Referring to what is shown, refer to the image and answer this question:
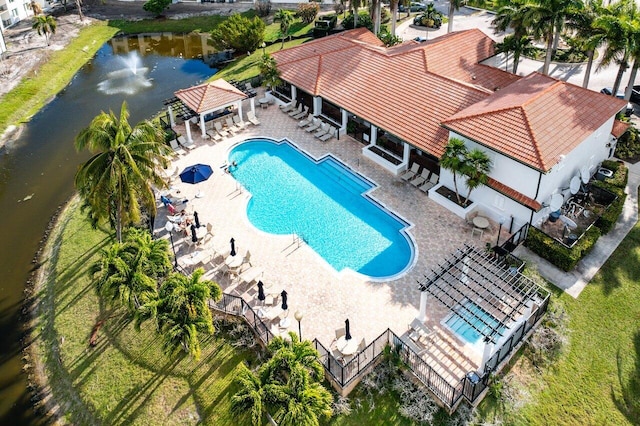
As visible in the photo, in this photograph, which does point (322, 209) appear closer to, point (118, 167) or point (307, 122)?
point (307, 122)

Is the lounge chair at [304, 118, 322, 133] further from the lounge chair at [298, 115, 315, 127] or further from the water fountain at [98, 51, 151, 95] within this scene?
the water fountain at [98, 51, 151, 95]

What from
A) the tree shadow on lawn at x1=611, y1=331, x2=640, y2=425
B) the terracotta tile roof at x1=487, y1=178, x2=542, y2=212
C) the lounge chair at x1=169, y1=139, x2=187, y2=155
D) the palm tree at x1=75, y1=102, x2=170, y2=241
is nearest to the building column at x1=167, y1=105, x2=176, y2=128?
the lounge chair at x1=169, y1=139, x2=187, y2=155

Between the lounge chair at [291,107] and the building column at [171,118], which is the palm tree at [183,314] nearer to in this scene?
the building column at [171,118]

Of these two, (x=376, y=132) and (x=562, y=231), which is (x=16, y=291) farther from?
(x=562, y=231)

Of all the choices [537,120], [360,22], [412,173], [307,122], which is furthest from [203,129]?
[360,22]

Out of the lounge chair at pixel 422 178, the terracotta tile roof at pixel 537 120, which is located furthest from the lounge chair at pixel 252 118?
the terracotta tile roof at pixel 537 120

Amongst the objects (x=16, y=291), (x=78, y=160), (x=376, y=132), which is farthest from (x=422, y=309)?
(x=78, y=160)
